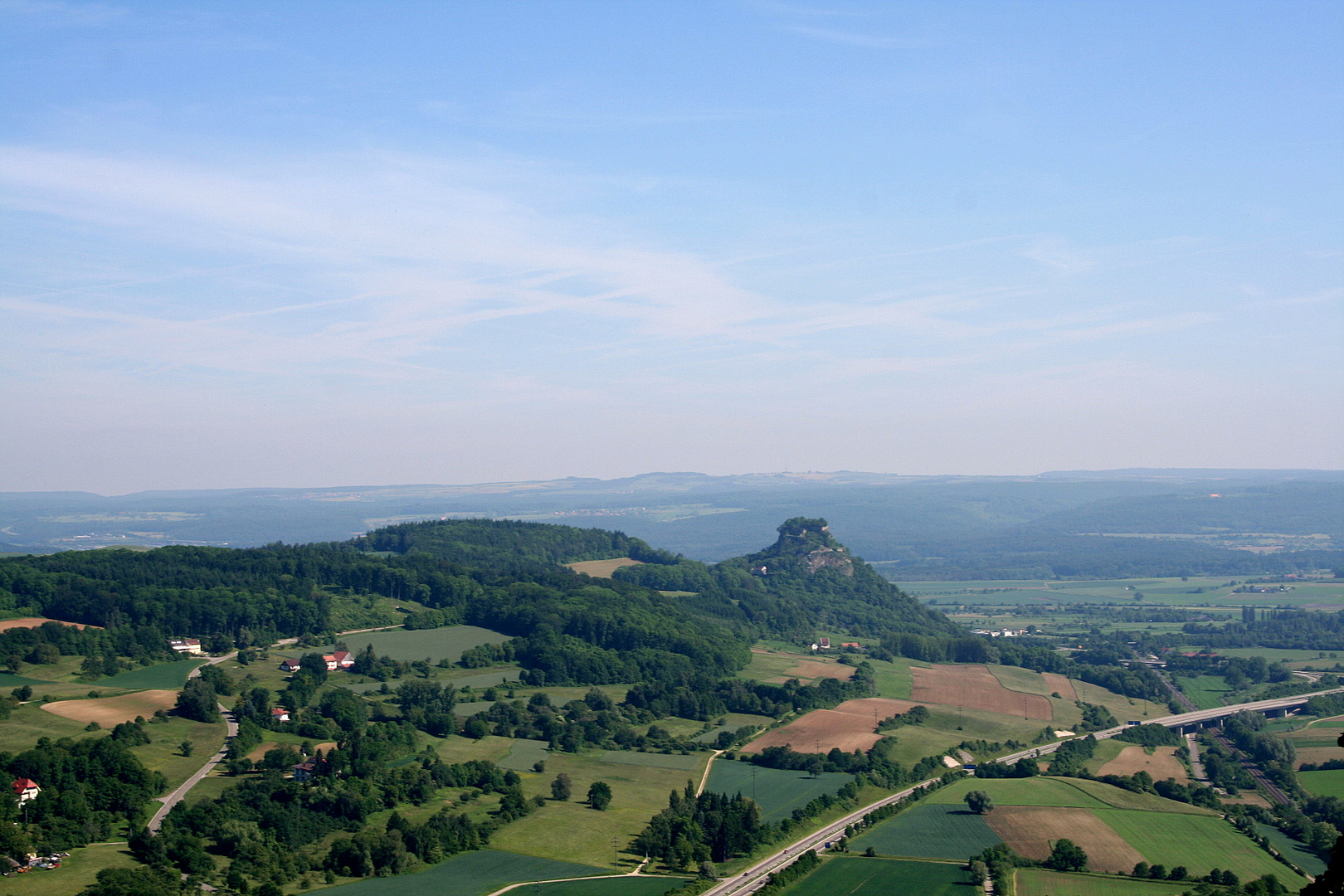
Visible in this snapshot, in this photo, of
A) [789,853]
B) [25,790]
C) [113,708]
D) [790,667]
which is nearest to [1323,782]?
[789,853]

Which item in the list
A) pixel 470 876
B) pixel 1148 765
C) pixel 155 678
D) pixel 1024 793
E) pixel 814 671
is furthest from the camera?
pixel 814 671

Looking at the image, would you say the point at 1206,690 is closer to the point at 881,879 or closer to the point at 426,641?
the point at 881,879

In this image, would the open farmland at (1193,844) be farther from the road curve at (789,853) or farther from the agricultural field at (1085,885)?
the road curve at (789,853)

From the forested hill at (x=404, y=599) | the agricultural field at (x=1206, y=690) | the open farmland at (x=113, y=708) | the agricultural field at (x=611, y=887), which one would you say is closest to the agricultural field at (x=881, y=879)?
the agricultural field at (x=611, y=887)

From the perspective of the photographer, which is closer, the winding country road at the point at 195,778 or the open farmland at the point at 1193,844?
A: the open farmland at the point at 1193,844

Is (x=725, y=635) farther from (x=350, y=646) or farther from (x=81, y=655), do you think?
(x=81, y=655)

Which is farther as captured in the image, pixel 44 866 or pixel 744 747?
pixel 744 747

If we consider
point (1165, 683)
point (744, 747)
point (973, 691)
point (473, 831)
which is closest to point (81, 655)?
point (473, 831)
